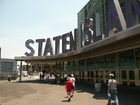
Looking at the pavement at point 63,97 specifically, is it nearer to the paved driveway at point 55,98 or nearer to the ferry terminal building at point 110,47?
the paved driveway at point 55,98

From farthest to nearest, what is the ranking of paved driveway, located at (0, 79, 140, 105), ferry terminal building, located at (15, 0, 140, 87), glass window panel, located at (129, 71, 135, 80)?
1. glass window panel, located at (129, 71, 135, 80)
2. ferry terminal building, located at (15, 0, 140, 87)
3. paved driveway, located at (0, 79, 140, 105)

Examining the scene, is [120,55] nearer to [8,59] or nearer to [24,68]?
[8,59]

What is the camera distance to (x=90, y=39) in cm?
2231

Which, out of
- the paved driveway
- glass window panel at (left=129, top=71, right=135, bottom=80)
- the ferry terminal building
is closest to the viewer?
the paved driveway

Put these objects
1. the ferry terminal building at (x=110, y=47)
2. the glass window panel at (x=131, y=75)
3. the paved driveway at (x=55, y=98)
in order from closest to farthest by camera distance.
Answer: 1. the paved driveway at (x=55, y=98)
2. the ferry terminal building at (x=110, y=47)
3. the glass window panel at (x=131, y=75)

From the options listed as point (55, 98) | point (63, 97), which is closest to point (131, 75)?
point (63, 97)

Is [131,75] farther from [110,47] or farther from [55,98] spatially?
[55,98]

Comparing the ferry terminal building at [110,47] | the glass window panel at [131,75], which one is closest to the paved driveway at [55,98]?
the glass window panel at [131,75]

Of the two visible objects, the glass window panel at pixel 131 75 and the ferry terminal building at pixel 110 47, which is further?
the glass window panel at pixel 131 75

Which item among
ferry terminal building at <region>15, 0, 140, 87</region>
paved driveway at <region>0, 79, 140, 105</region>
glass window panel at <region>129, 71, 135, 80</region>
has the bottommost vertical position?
paved driveway at <region>0, 79, 140, 105</region>

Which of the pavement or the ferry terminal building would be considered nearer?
the pavement

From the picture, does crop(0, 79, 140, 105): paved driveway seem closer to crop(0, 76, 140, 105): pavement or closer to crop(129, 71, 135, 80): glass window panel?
crop(0, 76, 140, 105): pavement

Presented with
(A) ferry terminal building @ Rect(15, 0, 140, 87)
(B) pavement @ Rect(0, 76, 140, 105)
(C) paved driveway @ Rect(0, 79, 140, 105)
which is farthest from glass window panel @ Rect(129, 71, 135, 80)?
(C) paved driveway @ Rect(0, 79, 140, 105)

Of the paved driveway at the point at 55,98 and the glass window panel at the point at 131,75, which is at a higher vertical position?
the glass window panel at the point at 131,75
